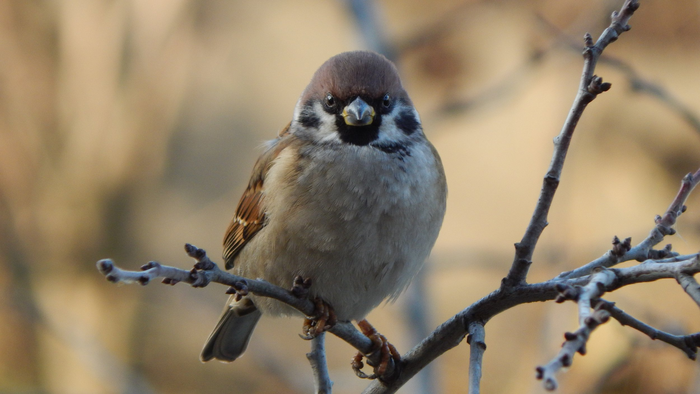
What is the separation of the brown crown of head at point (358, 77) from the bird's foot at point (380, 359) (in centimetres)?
77

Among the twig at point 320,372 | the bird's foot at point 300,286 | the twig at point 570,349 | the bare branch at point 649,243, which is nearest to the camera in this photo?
the twig at point 570,349

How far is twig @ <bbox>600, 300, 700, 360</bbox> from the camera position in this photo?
103 centimetres

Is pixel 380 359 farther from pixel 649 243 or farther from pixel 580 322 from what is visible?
pixel 580 322

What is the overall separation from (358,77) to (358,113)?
0.15 meters

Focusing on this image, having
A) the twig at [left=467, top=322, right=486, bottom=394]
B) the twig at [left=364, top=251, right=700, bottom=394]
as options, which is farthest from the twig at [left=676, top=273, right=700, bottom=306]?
the twig at [left=467, top=322, right=486, bottom=394]

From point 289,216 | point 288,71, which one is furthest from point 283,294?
point 288,71

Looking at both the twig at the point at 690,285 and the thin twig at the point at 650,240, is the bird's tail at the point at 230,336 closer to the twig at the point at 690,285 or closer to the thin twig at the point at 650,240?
the thin twig at the point at 650,240

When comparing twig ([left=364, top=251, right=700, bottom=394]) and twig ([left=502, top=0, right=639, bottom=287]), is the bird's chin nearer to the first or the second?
twig ([left=364, top=251, right=700, bottom=394])

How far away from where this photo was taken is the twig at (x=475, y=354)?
3.81 ft

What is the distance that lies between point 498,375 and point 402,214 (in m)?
3.46

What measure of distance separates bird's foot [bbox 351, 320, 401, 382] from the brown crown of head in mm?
771

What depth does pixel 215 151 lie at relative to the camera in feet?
21.1

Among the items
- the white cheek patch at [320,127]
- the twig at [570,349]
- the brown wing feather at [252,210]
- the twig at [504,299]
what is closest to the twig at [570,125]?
the twig at [504,299]

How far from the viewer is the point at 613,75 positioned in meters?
4.84
